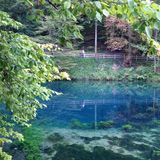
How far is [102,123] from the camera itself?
14125 mm

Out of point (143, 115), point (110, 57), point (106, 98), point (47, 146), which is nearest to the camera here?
point (47, 146)

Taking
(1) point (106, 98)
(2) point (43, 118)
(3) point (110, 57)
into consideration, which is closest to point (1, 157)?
(2) point (43, 118)

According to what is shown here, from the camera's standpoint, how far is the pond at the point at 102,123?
10094mm

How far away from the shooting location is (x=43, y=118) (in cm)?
1477

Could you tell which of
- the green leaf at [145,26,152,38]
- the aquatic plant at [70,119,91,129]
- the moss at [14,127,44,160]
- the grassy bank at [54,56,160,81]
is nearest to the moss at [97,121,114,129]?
the aquatic plant at [70,119,91,129]

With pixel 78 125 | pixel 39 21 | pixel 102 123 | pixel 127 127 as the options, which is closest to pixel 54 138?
pixel 78 125

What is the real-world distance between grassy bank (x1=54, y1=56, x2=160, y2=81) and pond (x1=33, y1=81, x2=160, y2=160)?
268 centimetres

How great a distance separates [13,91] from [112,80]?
24.2 metres

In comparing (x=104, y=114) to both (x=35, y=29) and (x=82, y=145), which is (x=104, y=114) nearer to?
(x=82, y=145)

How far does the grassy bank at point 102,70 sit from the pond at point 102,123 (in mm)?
2684

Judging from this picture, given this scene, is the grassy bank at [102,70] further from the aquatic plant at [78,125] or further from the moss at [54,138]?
the moss at [54,138]

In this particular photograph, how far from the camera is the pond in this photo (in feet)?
33.1

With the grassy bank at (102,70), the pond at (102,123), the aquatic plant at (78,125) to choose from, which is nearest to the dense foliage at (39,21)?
the pond at (102,123)

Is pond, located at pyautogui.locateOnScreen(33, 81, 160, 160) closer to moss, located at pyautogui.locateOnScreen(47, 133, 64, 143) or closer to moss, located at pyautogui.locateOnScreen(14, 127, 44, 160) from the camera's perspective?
moss, located at pyautogui.locateOnScreen(47, 133, 64, 143)
